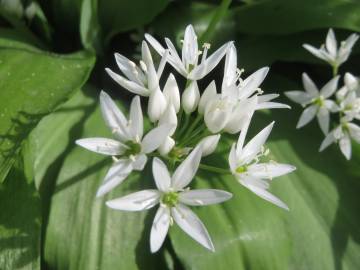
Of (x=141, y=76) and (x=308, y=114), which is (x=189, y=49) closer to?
(x=141, y=76)

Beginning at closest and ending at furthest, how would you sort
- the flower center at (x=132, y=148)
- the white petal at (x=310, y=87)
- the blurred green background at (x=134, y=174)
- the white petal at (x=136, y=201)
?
the white petal at (x=136, y=201), the flower center at (x=132, y=148), the blurred green background at (x=134, y=174), the white petal at (x=310, y=87)

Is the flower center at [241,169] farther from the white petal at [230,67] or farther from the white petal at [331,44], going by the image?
the white petal at [331,44]

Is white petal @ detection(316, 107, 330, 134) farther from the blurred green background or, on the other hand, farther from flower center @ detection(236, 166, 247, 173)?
flower center @ detection(236, 166, 247, 173)

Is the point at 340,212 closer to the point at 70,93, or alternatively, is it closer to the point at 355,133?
the point at 355,133

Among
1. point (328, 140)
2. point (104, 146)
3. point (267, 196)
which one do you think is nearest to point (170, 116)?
point (104, 146)

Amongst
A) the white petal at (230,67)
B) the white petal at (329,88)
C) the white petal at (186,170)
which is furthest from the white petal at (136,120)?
the white petal at (329,88)
